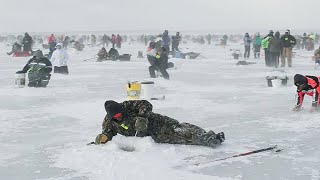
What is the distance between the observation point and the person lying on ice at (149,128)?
6.34 m

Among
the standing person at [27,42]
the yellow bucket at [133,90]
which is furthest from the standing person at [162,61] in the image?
the standing person at [27,42]

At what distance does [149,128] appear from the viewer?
6590 millimetres

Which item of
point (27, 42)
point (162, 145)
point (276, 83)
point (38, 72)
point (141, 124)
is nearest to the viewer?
point (141, 124)

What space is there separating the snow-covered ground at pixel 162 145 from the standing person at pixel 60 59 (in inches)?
146

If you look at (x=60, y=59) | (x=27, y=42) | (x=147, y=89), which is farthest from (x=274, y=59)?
(x=27, y=42)

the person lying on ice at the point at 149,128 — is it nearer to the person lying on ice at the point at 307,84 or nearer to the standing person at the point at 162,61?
the person lying on ice at the point at 307,84

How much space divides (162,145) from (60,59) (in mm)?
12265

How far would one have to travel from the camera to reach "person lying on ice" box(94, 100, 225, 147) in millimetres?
6344

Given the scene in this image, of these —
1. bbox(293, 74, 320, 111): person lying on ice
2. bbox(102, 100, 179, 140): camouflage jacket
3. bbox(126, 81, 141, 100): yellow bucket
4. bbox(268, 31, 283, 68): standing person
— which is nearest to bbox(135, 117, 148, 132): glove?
bbox(102, 100, 179, 140): camouflage jacket

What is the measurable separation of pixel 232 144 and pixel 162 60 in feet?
31.9

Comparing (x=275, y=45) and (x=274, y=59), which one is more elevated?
(x=275, y=45)

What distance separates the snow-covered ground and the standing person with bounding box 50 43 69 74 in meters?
3.70

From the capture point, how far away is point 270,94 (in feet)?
41.1

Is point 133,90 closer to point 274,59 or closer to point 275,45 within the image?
point 275,45
